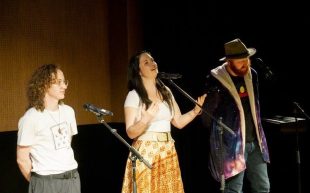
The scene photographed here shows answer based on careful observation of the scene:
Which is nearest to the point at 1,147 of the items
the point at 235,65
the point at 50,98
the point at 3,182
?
the point at 3,182

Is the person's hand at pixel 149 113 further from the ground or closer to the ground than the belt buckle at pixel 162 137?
further from the ground

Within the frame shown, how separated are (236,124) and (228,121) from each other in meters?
0.07

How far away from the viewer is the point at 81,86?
574cm

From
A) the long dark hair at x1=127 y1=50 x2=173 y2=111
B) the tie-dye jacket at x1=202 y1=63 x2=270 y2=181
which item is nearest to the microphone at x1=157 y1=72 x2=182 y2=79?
the long dark hair at x1=127 y1=50 x2=173 y2=111

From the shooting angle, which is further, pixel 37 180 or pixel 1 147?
pixel 1 147

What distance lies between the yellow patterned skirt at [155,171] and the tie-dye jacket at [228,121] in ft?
1.11

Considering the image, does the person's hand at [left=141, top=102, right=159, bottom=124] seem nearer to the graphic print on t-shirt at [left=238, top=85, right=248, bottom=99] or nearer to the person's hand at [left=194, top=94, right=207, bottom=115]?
the person's hand at [left=194, top=94, right=207, bottom=115]

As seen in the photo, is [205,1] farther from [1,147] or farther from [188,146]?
[1,147]

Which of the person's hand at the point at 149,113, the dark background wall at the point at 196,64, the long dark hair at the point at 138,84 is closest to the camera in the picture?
the person's hand at the point at 149,113

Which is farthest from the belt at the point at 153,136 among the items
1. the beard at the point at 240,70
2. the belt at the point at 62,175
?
the beard at the point at 240,70

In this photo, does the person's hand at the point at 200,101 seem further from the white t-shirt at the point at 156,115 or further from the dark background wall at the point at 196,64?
the dark background wall at the point at 196,64

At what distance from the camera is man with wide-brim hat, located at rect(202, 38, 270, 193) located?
353cm

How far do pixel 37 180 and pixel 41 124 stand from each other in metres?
0.35

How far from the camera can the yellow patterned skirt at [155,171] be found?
3414 mm
